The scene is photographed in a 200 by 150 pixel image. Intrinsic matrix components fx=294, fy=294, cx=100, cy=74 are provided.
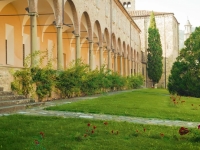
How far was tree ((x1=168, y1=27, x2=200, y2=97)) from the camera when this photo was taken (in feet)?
62.5

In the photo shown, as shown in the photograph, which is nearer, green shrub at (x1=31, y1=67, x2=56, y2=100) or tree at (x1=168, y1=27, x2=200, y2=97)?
green shrub at (x1=31, y1=67, x2=56, y2=100)

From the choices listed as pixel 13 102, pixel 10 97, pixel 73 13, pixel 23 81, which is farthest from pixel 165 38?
pixel 13 102

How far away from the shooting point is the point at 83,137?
4668mm

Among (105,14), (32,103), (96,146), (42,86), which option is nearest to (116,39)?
(105,14)

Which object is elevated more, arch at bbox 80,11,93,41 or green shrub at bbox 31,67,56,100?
arch at bbox 80,11,93,41

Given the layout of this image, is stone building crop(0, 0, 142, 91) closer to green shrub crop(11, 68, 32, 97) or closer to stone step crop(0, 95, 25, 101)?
green shrub crop(11, 68, 32, 97)

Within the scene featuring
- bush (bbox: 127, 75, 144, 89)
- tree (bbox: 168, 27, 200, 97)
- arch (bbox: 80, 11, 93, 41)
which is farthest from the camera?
bush (bbox: 127, 75, 144, 89)

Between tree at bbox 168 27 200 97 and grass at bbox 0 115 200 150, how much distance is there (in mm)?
13877

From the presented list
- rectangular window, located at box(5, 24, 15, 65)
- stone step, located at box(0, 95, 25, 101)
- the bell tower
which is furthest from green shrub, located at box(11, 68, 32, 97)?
the bell tower

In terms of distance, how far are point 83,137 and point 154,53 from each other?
1795 inches

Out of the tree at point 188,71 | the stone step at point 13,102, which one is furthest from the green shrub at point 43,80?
the tree at point 188,71

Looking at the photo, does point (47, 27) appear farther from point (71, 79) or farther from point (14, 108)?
point (14, 108)

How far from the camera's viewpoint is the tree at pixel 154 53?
159 ft

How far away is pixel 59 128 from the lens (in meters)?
5.44
